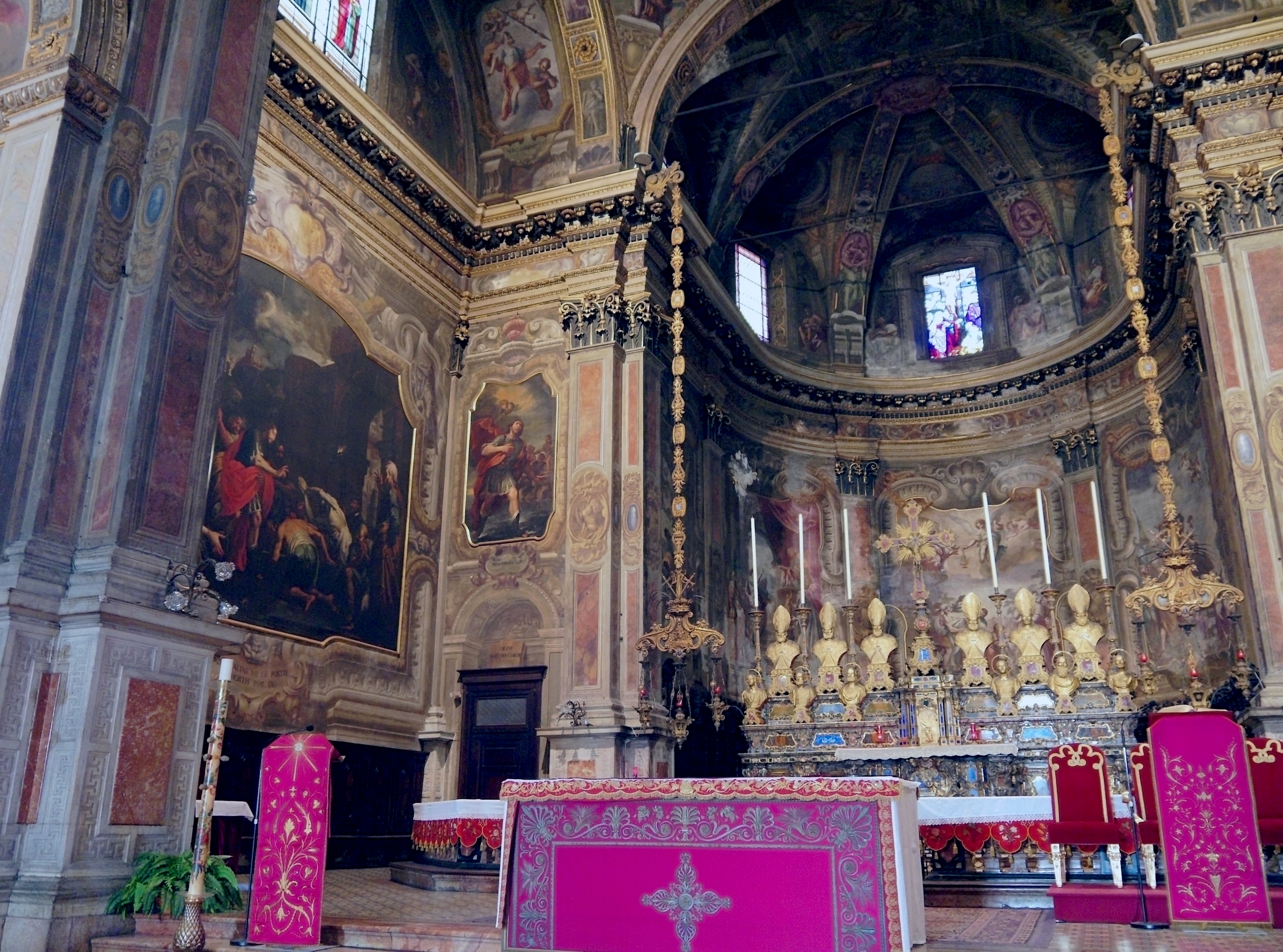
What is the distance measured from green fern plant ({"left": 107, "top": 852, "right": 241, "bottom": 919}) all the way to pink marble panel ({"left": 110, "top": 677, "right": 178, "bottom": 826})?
303mm

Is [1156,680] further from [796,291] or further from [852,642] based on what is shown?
[796,291]

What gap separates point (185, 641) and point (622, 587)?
21.1 ft

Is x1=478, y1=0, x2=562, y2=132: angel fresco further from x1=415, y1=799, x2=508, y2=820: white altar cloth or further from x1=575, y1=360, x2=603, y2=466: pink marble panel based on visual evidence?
x1=415, y1=799, x2=508, y2=820: white altar cloth

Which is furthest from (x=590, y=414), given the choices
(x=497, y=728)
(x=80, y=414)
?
(x=80, y=414)

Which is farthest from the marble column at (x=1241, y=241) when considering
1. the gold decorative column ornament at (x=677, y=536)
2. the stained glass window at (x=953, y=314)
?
the stained glass window at (x=953, y=314)

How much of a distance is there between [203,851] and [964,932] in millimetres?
5132

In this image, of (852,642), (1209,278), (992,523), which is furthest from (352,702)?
(992,523)

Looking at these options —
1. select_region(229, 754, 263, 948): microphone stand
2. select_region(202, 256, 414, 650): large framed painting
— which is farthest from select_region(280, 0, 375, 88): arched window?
select_region(229, 754, 263, 948): microphone stand

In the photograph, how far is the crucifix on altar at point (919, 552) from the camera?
13320 mm

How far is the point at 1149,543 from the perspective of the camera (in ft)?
56.8

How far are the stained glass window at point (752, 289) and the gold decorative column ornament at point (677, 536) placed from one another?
477 centimetres

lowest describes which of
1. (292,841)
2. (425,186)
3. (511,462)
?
(292,841)

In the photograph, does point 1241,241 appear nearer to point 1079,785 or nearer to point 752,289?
point 1079,785

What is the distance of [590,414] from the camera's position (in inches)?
570
